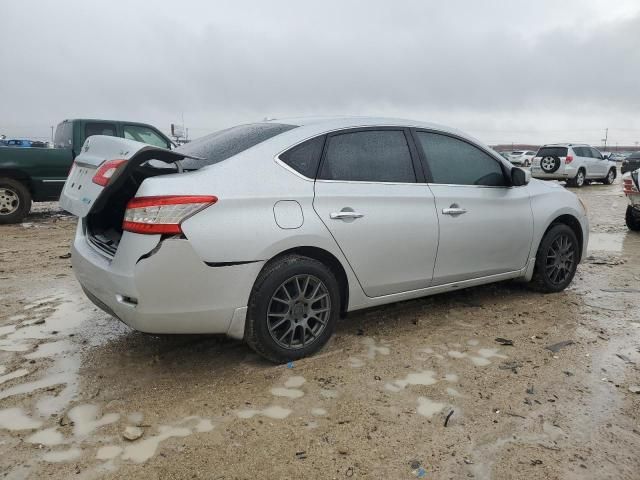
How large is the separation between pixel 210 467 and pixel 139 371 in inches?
45.8

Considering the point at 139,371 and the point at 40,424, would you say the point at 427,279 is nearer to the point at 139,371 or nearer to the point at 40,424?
the point at 139,371

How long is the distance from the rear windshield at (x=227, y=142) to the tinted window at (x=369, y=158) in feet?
1.20

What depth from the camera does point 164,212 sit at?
9.36ft

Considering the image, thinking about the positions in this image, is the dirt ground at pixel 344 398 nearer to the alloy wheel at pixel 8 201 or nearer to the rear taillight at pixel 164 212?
the rear taillight at pixel 164 212

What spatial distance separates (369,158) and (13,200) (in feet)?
25.3

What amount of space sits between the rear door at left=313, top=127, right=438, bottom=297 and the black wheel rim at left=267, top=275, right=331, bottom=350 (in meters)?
0.31

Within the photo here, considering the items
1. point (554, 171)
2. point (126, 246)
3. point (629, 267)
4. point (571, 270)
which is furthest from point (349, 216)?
point (554, 171)

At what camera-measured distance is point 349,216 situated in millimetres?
3430

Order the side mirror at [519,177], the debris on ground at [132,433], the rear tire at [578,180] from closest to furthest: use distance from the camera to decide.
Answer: the debris on ground at [132,433], the side mirror at [519,177], the rear tire at [578,180]

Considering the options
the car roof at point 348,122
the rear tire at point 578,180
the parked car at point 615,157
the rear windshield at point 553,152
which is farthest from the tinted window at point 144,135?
the parked car at point 615,157

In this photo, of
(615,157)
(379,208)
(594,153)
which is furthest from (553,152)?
(615,157)

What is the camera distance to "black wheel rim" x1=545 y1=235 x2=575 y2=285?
4.93 metres

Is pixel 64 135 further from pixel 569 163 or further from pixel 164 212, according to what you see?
pixel 569 163

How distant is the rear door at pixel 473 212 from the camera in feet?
13.2
